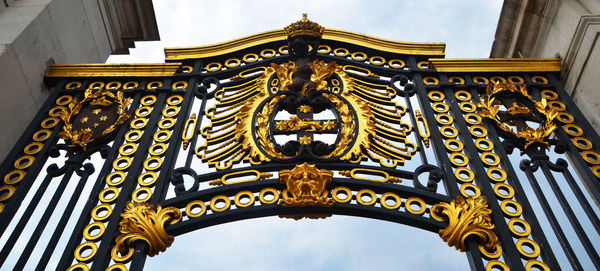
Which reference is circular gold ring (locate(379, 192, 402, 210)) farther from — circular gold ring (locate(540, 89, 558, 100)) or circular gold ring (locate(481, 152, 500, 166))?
circular gold ring (locate(540, 89, 558, 100))

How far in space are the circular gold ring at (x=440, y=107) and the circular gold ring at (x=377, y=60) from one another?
902 mm

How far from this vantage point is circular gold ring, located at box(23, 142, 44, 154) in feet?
16.8

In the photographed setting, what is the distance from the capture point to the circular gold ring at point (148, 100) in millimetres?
5797

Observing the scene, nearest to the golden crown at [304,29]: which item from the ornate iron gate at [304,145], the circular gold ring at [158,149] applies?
the ornate iron gate at [304,145]

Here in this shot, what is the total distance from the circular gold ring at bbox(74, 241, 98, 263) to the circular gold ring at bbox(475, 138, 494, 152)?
10.4ft

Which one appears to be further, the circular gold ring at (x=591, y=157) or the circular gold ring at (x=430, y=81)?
the circular gold ring at (x=430, y=81)

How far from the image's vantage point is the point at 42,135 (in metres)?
5.36

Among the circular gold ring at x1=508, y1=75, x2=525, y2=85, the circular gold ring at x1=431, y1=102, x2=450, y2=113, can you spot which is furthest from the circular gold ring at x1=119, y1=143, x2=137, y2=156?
the circular gold ring at x1=508, y1=75, x2=525, y2=85

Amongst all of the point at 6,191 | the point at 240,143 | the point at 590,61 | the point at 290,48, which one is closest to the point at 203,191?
the point at 240,143

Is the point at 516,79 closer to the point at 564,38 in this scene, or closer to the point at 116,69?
the point at 564,38

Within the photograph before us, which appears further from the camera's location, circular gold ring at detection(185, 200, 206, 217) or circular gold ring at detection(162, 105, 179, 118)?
circular gold ring at detection(162, 105, 179, 118)

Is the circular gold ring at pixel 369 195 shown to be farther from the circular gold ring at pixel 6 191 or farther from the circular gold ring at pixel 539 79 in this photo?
the circular gold ring at pixel 6 191

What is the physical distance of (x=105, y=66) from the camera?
241 inches

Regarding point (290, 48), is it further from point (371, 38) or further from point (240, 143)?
point (240, 143)
